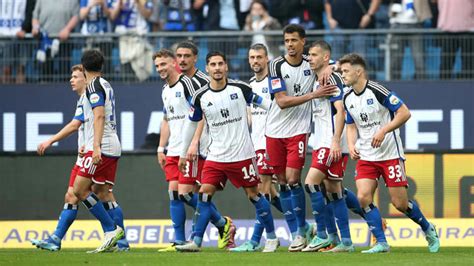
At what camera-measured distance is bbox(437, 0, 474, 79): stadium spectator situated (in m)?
22.0

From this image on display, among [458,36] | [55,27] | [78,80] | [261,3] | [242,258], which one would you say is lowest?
[242,258]

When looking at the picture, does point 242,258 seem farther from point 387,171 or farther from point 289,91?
point 289,91

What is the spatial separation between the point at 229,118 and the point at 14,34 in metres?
7.69

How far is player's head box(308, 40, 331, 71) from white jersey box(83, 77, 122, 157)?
2682 millimetres

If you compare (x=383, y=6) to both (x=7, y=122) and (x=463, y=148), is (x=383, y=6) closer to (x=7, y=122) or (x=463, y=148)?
(x=463, y=148)

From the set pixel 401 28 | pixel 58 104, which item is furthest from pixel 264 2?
pixel 58 104

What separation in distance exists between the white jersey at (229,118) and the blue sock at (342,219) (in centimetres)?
135

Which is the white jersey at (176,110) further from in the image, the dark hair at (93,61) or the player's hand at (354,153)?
the player's hand at (354,153)

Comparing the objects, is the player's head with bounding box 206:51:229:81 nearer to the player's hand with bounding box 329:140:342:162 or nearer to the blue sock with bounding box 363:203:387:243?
the player's hand with bounding box 329:140:342:162

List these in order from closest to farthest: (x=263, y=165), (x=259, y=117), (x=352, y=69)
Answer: (x=352, y=69)
(x=263, y=165)
(x=259, y=117)

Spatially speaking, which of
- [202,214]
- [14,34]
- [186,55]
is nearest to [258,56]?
[186,55]

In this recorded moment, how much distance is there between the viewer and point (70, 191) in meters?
17.6

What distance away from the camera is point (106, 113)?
674 inches

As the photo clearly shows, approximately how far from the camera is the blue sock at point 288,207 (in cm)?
1708
